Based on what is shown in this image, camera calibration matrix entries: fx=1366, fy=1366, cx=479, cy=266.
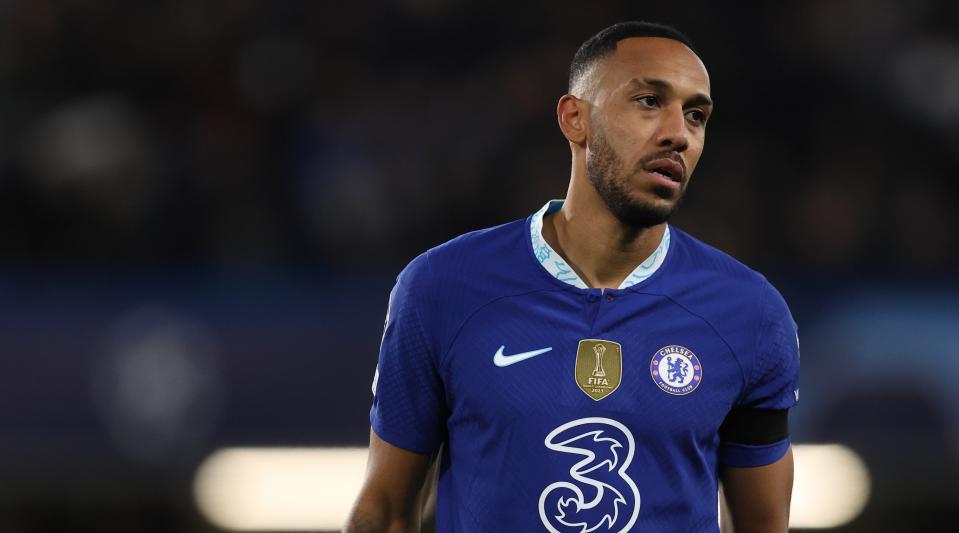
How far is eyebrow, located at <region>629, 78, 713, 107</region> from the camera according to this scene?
2.92 metres

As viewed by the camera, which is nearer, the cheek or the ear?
the cheek

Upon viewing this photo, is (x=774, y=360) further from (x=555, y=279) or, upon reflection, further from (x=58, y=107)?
(x=58, y=107)

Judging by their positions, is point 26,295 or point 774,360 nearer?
point 774,360

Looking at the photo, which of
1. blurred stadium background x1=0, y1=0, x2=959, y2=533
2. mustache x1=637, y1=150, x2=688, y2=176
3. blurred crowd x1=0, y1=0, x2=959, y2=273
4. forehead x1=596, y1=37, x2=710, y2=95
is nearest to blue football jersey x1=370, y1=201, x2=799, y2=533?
mustache x1=637, y1=150, x2=688, y2=176

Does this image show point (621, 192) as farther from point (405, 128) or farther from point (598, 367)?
point (405, 128)

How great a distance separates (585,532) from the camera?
9.06ft

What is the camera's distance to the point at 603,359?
2.86m

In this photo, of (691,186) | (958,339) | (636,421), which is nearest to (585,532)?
(636,421)

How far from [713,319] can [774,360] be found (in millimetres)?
161

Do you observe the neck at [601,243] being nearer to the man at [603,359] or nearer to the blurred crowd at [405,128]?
the man at [603,359]

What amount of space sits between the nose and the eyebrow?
0.05 m

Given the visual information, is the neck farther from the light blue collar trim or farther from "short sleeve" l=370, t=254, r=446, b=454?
"short sleeve" l=370, t=254, r=446, b=454

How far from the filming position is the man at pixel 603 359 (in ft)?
9.20

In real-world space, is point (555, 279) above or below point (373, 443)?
above
